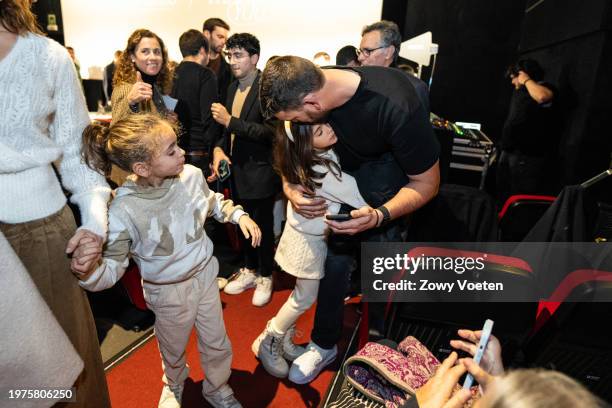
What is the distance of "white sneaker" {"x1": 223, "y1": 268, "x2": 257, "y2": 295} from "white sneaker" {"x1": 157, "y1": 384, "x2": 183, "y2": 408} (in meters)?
1.09

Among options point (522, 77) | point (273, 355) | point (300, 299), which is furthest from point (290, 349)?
point (522, 77)

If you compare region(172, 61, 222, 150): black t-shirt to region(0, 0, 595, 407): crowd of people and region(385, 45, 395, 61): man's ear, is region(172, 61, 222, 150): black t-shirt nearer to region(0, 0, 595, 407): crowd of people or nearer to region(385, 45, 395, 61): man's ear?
region(0, 0, 595, 407): crowd of people

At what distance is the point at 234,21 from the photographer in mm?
6039

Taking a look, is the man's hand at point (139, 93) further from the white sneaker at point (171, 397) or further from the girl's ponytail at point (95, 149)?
the white sneaker at point (171, 397)

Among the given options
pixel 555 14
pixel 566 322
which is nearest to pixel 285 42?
pixel 555 14

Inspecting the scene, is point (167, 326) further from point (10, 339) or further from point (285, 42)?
point (285, 42)

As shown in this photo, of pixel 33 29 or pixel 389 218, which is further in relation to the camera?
pixel 389 218

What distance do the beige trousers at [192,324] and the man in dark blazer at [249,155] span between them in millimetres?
1009

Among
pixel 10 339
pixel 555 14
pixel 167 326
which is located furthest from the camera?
pixel 555 14

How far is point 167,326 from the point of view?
159 centimetres

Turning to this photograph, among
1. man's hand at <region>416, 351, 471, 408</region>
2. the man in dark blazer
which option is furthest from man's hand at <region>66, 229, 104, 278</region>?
the man in dark blazer

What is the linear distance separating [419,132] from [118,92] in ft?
6.36

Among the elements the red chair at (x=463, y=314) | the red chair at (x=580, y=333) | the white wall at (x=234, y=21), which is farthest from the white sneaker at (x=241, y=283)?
the white wall at (x=234, y=21)

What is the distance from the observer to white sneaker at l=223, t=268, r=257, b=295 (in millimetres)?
2908
